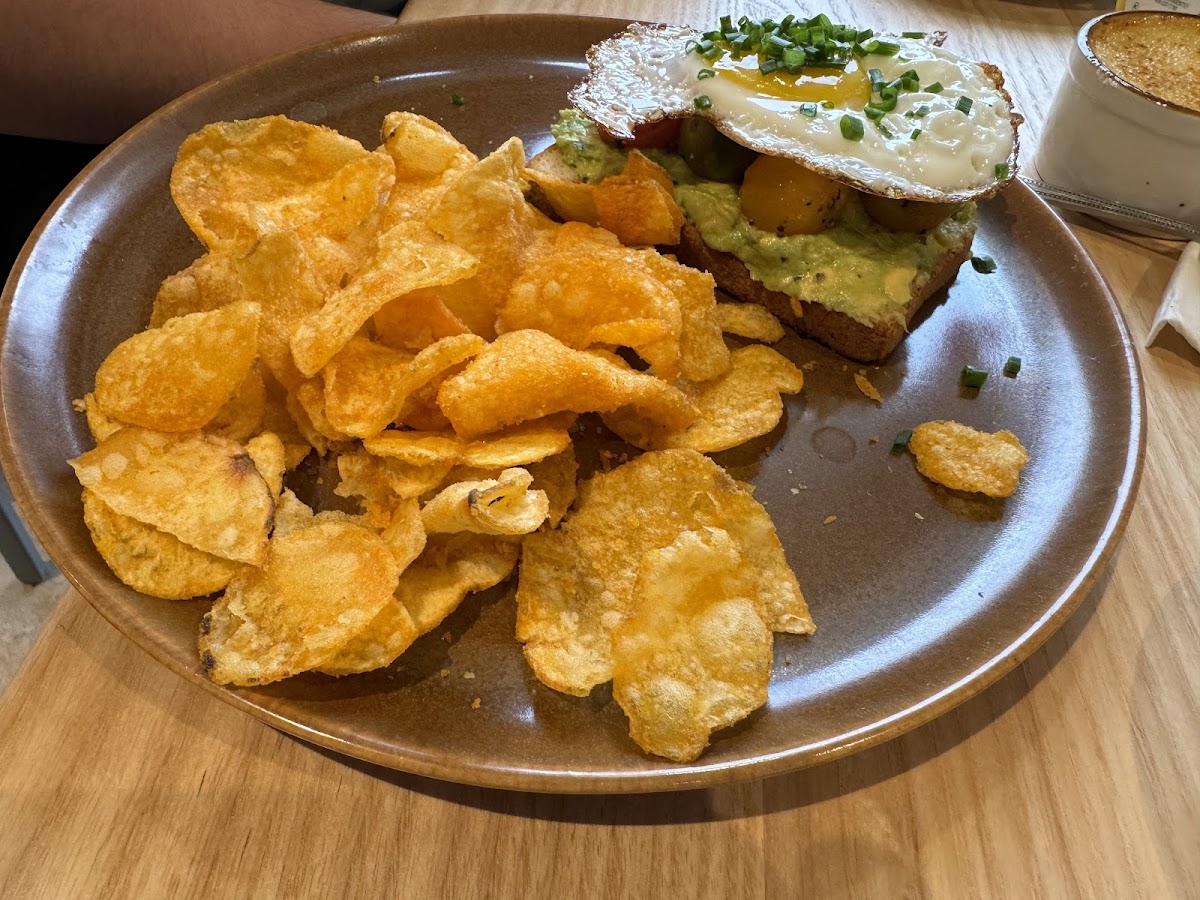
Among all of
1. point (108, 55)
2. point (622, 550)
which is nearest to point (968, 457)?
point (622, 550)

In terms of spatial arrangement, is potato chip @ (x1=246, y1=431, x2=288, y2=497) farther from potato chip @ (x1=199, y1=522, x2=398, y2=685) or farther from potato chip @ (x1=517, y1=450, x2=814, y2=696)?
potato chip @ (x1=517, y1=450, x2=814, y2=696)

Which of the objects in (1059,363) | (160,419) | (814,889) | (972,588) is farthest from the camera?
(1059,363)

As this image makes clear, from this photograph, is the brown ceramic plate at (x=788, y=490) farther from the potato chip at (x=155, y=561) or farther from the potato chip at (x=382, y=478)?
the potato chip at (x=382, y=478)

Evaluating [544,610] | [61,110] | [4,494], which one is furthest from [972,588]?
[61,110]

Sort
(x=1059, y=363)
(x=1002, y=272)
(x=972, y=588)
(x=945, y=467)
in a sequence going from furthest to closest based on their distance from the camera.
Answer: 1. (x=1002, y=272)
2. (x=1059, y=363)
3. (x=945, y=467)
4. (x=972, y=588)

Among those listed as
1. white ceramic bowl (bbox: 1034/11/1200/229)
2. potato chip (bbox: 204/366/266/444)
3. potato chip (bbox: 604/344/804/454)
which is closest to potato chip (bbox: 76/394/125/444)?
potato chip (bbox: 204/366/266/444)

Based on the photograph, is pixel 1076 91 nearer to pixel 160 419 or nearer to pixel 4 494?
pixel 160 419

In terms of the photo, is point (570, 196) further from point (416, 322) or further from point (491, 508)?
point (491, 508)
